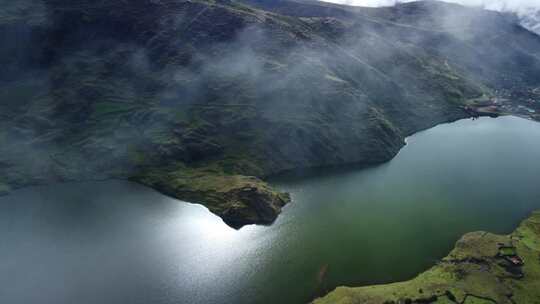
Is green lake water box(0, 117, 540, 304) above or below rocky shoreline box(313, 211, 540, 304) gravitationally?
below

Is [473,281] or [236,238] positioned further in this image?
[236,238]

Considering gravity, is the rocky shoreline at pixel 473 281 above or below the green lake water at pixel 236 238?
above

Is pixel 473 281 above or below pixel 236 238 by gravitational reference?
above

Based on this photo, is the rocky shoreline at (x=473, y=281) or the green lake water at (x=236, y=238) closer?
the rocky shoreline at (x=473, y=281)

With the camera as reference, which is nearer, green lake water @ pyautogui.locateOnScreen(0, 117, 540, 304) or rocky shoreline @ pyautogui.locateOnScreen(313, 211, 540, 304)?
rocky shoreline @ pyautogui.locateOnScreen(313, 211, 540, 304)

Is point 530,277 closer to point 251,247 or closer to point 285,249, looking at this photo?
point 285,249
